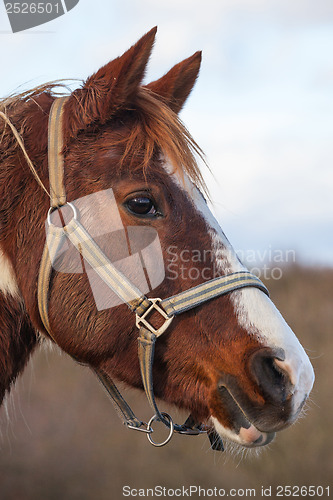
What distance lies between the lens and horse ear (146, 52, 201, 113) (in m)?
2.84

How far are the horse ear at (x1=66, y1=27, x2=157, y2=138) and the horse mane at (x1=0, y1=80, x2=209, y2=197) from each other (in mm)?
47

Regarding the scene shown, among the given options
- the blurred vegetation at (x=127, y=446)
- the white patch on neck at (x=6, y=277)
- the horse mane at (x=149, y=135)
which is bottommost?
the blurred vegetation at (x=127, y=446)

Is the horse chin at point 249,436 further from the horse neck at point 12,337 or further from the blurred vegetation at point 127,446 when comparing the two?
the blurred vegetation at point 127,446

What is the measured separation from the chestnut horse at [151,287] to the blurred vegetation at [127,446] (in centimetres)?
913

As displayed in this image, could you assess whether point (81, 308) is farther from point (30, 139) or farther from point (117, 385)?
point (30, 139)

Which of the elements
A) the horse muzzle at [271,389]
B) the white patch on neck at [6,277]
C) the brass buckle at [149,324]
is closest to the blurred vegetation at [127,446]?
the white patch on neck at [6,277]

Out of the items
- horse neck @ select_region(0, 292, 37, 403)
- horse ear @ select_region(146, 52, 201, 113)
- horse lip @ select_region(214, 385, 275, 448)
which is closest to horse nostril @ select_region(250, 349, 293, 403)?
horse lip @ select_region(214, 385, 275, 448)

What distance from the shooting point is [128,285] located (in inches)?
92.4

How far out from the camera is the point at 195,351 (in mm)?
2307

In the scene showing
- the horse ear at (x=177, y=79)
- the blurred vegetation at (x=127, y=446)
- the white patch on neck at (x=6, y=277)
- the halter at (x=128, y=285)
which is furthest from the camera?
the blurred vegetation at (x=127, y=446)

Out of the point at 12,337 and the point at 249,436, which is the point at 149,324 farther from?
the point at 12,337

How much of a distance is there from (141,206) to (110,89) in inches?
23.2

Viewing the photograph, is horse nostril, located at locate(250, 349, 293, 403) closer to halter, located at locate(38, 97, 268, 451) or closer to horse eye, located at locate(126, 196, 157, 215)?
halter, located at locate(38, 97, 268, 451)

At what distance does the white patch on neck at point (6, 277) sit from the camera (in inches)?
99.0
